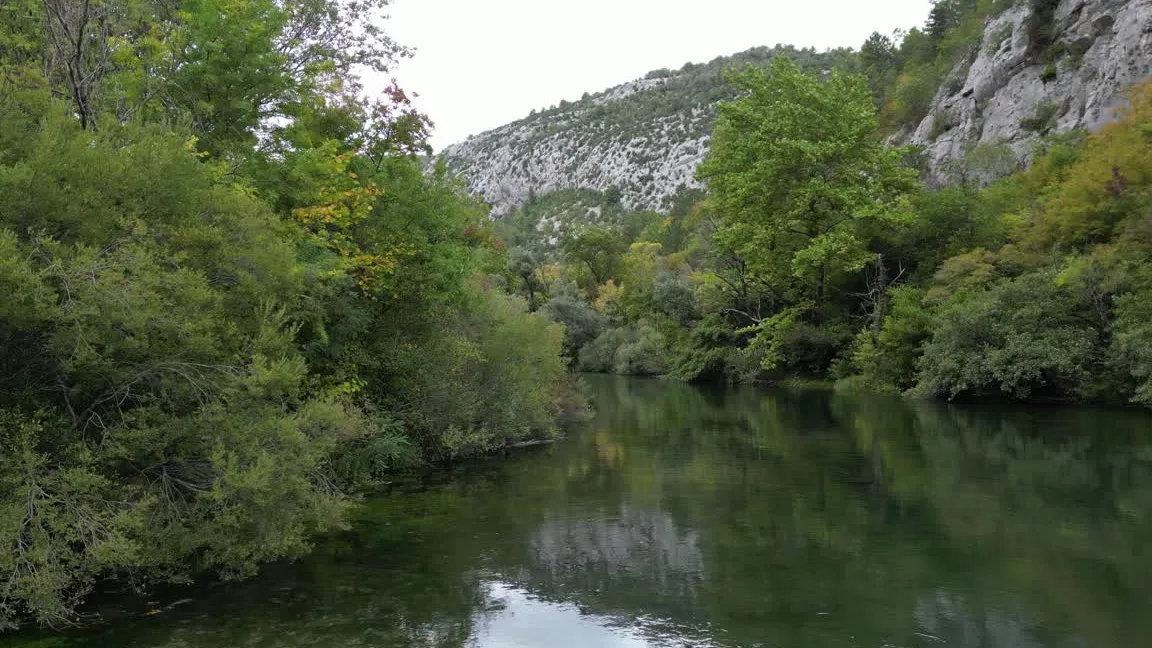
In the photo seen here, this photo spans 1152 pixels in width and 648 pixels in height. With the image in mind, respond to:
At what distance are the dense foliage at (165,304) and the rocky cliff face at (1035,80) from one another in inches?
1458

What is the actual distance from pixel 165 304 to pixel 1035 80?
49.8m

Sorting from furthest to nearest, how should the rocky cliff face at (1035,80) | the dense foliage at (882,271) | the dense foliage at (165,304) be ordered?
1. the rocky cliff face at (1035,80)
2. the dense foliage at (882,271)
3. the dense foliage at (165,304)

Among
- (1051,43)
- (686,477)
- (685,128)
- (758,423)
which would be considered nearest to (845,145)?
(1051,43)

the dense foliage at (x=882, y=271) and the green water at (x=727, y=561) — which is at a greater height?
the dense foliage at (x=882, y=271)

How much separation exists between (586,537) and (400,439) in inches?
221

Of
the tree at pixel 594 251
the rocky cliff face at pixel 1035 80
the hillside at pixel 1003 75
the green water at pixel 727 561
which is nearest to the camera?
the green water at pixel 727 561

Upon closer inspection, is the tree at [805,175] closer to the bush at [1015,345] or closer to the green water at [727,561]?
the bush at [1015,345]

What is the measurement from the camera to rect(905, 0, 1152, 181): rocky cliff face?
40.3 metres

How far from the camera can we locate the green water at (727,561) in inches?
346

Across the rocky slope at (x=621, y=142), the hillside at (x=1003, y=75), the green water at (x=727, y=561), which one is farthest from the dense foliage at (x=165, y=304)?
the rocky slope at (x=621, y=142)

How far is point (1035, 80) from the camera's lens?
4700cm

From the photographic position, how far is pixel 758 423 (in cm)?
2838

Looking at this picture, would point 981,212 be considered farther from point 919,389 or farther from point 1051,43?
point 1051,43

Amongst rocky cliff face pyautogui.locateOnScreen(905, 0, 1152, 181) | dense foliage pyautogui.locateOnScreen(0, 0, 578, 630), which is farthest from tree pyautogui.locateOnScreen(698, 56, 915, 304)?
dense foliage pyautogui.locateOnScreen(0, 0, 578, 630)
